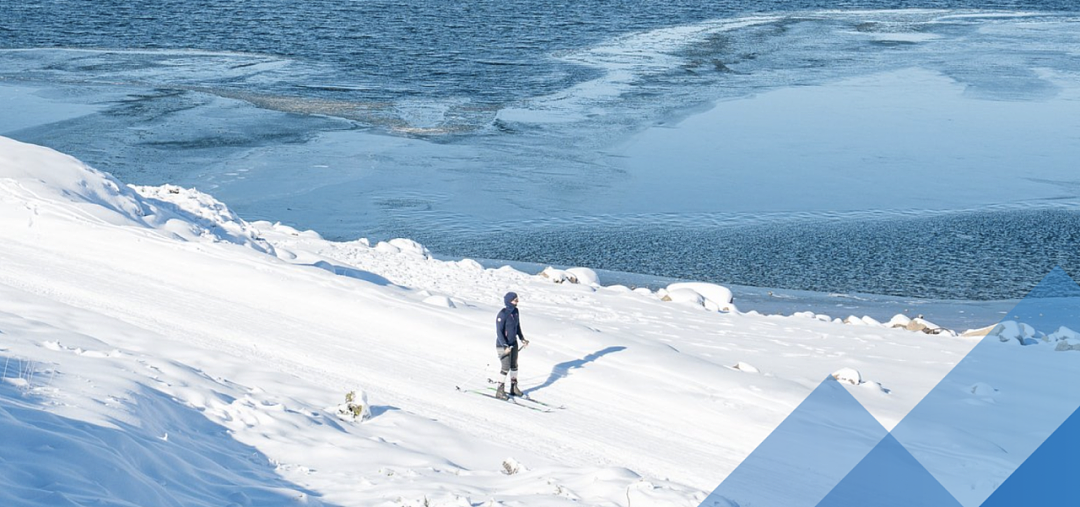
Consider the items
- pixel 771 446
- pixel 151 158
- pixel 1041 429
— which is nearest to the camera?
pixel 771 446

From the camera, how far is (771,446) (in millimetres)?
10992

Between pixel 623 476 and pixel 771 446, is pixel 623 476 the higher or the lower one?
the higher one

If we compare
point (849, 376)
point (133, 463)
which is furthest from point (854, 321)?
point (133, 463)

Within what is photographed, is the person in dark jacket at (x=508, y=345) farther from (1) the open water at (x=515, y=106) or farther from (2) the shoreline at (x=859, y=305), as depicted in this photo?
(1) the open water at (x=515, y=106)

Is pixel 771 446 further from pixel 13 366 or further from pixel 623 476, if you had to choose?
pixel 13 366

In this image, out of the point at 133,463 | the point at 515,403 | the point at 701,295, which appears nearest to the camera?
the point at 133,463

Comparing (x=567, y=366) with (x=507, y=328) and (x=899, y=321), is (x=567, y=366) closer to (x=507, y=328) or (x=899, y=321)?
(x=507, y=328)

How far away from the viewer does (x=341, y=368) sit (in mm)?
12531

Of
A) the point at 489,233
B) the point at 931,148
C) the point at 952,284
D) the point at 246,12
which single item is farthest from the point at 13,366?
the point at 246,12

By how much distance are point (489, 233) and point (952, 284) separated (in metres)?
8.85

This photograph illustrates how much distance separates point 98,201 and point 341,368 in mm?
8440

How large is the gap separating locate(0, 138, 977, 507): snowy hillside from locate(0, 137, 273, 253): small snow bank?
55mm
